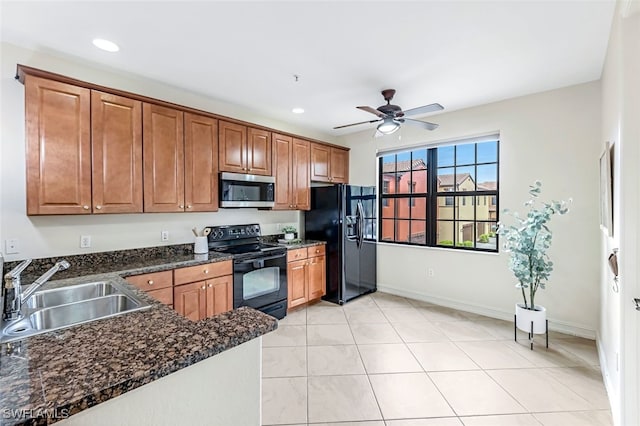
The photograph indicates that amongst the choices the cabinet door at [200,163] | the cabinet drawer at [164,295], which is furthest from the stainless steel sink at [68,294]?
the cabinet door at [200,163]

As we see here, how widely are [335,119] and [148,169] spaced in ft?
8.28

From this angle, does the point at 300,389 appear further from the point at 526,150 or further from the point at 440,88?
the point at 526,150

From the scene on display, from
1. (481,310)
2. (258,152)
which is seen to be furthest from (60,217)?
(481,310)

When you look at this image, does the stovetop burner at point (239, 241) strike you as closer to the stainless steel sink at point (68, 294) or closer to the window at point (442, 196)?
the stainless steel sink at point (68, 294)

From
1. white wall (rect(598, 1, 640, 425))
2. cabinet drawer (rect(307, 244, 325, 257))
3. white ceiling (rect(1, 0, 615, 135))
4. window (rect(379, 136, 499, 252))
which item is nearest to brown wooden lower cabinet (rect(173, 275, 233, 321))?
cabinet drawer (rect(307, 244, 325, 257))

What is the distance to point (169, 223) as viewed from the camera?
3258mm

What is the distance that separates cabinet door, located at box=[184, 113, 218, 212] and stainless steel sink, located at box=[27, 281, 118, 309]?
1207 millimetres

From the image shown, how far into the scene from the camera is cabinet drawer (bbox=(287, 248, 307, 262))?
3.91m

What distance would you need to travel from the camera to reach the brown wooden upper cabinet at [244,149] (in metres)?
3.44

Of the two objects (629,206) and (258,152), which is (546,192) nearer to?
(629,206)

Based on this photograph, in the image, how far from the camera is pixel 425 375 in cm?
250

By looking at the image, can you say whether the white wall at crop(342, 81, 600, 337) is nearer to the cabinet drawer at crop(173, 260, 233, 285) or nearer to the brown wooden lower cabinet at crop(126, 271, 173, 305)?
the cabinet drawer at crop(173, 260, 233, 285)

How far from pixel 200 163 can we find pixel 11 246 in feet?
5.36

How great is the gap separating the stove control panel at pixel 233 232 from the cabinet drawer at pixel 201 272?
0.60 metres
